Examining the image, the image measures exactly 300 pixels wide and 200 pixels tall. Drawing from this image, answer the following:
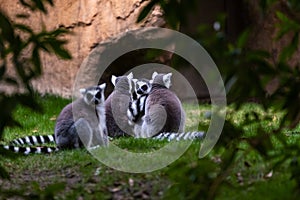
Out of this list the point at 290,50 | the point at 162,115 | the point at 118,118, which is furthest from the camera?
the point at 118,118

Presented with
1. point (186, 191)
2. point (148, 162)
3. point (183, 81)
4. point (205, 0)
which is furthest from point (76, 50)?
point (186, 191)

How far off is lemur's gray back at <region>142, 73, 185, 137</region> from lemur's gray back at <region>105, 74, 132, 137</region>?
10.0 inches

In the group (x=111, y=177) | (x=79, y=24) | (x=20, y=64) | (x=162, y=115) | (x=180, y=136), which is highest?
(x=79, y=24)

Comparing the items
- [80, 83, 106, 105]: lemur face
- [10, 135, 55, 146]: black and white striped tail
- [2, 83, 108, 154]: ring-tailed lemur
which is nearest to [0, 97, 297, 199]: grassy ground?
[2, 83, 108, 154]: ring-tailed lemur

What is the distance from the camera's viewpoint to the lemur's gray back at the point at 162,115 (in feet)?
25.0

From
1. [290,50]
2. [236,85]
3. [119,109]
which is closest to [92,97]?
[119,109]

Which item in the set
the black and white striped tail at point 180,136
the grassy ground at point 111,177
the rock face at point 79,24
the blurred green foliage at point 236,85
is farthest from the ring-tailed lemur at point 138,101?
the blurred green foliage at point 236,85

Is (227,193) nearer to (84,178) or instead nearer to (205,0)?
(84,178)

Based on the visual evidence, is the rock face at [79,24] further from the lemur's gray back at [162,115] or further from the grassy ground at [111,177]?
the grassy ground at [111,177]

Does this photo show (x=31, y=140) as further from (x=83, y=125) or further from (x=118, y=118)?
(x=118, y=118)

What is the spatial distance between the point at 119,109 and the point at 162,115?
0.54 m

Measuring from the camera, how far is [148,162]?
557cm

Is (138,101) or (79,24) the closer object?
(138,101)

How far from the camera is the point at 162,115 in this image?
771cm
